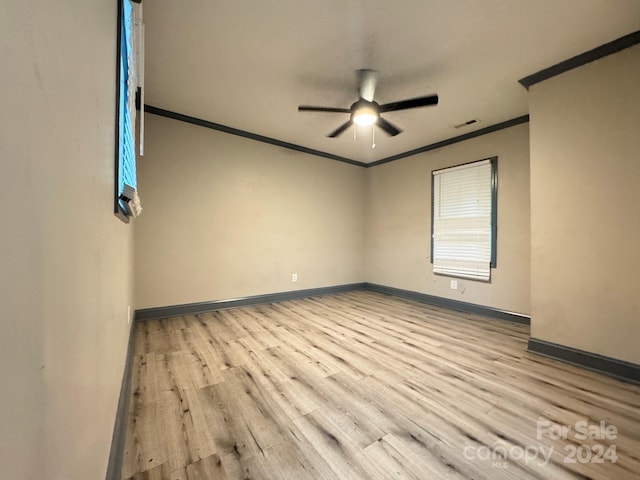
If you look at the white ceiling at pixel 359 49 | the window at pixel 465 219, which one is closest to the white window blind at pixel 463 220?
the window at pixel 465 219

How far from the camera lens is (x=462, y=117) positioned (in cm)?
315

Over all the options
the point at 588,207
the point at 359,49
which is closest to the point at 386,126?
the point at 359,49

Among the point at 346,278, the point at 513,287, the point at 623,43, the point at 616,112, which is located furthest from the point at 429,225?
the point at 623,43

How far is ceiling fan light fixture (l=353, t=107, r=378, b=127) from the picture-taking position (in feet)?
7.91

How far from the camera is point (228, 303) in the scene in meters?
3.60

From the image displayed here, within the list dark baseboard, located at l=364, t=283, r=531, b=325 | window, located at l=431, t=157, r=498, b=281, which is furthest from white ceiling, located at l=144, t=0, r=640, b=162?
dark baseboard, located at l=364, t=283, r=531, b=325

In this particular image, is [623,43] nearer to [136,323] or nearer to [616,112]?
[616,112]

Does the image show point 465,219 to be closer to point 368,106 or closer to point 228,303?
point 368,106

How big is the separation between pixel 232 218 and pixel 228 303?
1190mm

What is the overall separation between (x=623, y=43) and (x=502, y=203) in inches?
65.9

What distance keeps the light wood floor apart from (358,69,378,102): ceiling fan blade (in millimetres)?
2451

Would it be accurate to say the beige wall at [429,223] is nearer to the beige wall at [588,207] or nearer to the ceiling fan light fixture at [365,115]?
the beige wall at [588,207]

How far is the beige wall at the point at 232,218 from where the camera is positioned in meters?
3.11

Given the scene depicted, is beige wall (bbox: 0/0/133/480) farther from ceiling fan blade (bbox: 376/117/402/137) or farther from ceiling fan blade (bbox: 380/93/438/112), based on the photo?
ceiling fan blade (bbox: 376/117/402/137)
